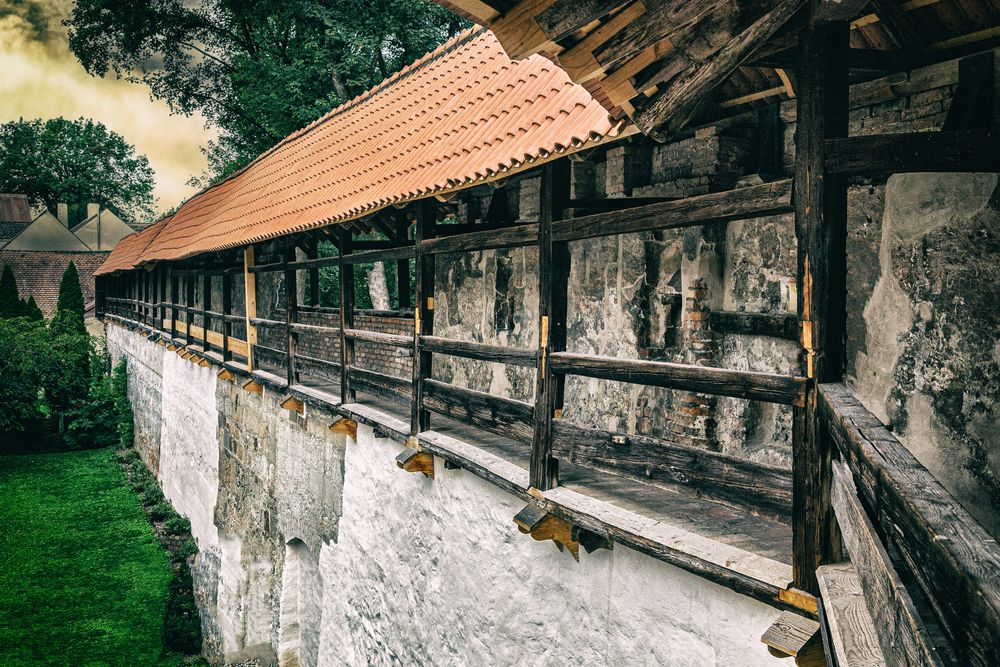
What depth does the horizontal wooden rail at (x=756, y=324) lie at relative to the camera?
4945 mm

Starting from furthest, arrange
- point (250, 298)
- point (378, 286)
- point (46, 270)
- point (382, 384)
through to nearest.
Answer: point (46, 270)
point (378, 286)
point (250, 298)
point (382, 384)

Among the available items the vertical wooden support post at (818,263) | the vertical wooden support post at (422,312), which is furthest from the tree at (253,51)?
the vertical wooden support post at (818,263)

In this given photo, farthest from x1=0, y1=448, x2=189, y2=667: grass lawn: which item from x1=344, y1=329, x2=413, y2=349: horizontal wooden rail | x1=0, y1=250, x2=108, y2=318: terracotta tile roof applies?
x1=0, y1=250, x2=108, y2=318: terracotta tile roof

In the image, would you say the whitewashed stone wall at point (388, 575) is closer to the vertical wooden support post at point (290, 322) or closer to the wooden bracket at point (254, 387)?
the wooden bracket at point (254, 387)

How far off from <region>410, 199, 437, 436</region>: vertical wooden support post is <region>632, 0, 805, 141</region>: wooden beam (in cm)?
272

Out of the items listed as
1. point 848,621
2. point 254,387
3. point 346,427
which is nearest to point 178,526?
point 254,387

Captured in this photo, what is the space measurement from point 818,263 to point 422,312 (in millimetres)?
3495

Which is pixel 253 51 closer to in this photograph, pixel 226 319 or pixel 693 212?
pixel 226 319

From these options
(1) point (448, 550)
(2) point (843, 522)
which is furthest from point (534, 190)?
(2) point (843, 522)

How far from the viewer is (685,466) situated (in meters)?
3.39

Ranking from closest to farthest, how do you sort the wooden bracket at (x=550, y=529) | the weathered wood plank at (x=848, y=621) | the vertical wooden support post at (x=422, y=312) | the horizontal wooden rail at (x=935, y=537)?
the horizontal wooden rail at (x=935, y=537) < the weathered wood plank at (x=848, y=621) < the wooden bracket at (x=550, y=529) < the vertical wooden support post at (x=422, y=312)

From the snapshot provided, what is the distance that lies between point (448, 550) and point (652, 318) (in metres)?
2.22

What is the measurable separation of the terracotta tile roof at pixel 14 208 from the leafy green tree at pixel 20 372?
29.0 metres

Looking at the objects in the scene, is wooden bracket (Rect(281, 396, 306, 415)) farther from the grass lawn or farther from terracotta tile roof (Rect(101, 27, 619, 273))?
the grass lawn
